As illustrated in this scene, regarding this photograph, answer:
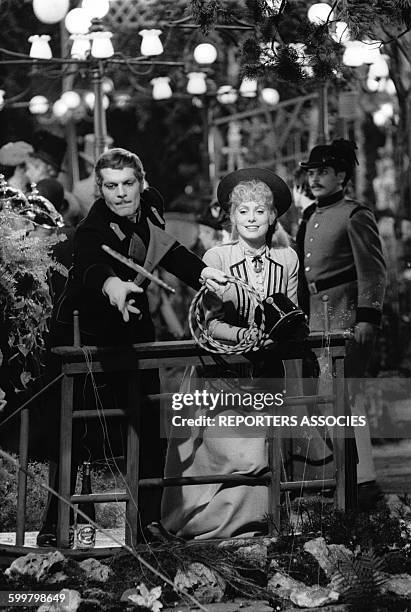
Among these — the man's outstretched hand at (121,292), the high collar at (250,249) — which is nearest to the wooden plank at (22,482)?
the man's outstretched hand at (121,292)

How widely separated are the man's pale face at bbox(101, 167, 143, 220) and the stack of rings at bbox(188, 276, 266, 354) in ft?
1.93

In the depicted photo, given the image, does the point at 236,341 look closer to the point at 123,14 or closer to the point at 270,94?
the point at 123,14

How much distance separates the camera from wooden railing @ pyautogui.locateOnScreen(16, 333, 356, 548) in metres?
7.59

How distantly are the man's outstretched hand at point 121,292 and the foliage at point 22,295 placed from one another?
79 centimetres

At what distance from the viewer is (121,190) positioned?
7.98 meters

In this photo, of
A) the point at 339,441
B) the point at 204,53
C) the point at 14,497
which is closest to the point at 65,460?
the point at 14,497

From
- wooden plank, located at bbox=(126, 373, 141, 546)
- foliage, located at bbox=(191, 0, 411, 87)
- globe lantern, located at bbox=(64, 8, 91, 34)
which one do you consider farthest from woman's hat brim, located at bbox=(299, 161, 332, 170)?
globe lantern, located at bbox=(64, 8, 91, 34)

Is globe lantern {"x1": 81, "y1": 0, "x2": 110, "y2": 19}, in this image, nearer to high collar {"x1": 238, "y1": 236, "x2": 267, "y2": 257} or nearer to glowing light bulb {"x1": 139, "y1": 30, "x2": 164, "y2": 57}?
glowing light bulb {"x1": 139, "y1": 30, "x2": 164, "y2": 57}

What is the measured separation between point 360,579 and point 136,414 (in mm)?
1360

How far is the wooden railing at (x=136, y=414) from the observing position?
24.9 feet

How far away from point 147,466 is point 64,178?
7692 millimetres

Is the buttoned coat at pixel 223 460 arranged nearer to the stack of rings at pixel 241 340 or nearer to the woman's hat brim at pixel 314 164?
the stack of rings at pixel 241 340

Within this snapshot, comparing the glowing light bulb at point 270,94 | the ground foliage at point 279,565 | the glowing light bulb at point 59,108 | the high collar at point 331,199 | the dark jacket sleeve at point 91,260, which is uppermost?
the glowing light bulb at point 270,94

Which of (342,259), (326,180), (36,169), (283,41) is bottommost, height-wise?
(342,259)
